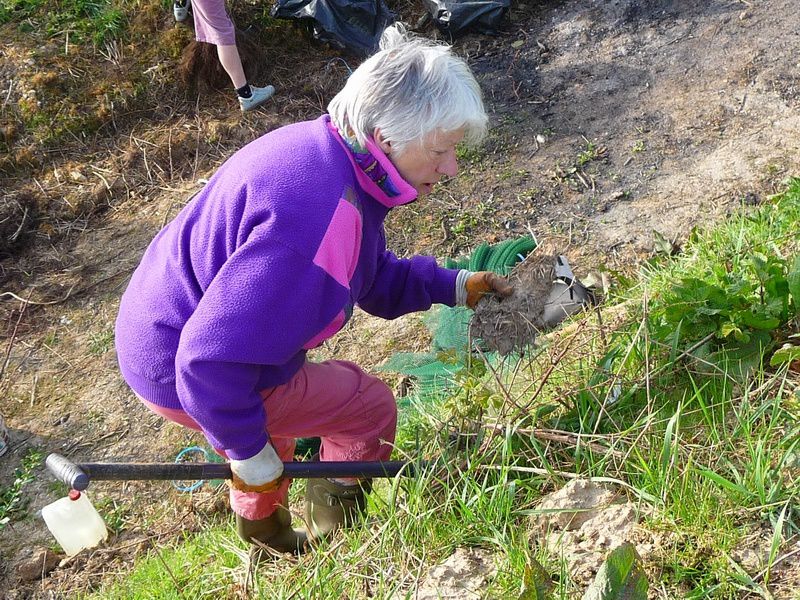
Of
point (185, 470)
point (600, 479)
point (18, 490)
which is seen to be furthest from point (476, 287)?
point (18, 490)

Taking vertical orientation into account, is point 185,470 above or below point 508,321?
above

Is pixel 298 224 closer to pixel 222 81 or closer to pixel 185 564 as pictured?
pixel 185 564

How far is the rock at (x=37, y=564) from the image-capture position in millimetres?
3199

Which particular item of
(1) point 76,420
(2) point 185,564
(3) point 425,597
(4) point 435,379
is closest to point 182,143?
(1) point 76,420

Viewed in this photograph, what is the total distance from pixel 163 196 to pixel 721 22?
3.76m

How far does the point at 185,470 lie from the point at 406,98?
1204mm

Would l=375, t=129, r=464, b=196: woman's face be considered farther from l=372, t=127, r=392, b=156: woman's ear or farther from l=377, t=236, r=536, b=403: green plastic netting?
l=377, t=236, r=536, b=403: green plastic netting

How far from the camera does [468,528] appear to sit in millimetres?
2086

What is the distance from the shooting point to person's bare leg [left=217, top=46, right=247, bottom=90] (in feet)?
17.0

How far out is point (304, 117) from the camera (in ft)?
17.7

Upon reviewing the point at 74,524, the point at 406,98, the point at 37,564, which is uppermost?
the point at 406,98

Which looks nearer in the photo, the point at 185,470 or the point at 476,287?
the point at 185,470

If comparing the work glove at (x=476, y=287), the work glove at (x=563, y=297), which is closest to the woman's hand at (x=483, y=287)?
the work glove at (x=476, y=287)

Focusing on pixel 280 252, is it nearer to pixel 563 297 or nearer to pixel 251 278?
pixel 251 278
